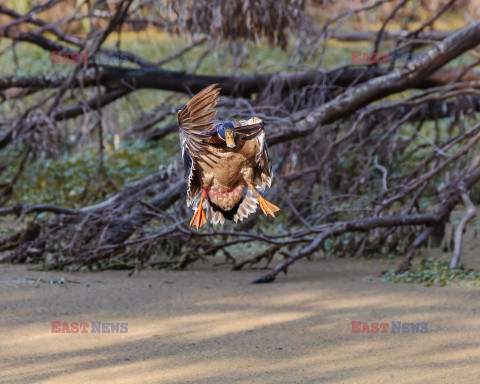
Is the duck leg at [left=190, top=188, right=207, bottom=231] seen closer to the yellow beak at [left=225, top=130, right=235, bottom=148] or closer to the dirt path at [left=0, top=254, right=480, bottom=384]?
the yellow beak at [left=225, top=130, right=235, bottom=148]

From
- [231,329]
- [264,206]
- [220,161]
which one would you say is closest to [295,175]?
[231,329]

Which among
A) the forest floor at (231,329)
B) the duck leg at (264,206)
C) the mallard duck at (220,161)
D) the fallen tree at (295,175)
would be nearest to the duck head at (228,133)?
the mallard duck at (220,161)

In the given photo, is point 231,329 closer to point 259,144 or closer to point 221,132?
point 259,144

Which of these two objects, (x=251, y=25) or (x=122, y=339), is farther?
(x=251, y=25)

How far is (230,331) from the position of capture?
5.17 meters

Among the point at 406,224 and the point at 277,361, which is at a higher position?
the point at 406,224

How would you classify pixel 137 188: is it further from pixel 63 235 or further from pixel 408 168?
pixel 408 168

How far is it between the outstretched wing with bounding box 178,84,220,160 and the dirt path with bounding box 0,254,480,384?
2721mm

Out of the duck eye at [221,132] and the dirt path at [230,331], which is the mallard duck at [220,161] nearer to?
the duck eye at [221,132]

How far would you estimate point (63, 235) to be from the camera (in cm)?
718

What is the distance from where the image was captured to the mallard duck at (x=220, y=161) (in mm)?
1561

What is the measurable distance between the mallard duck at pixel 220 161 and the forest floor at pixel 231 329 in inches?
99.3

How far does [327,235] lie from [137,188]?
2109 millimetres

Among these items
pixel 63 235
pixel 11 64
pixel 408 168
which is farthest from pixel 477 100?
pixel 11 64
